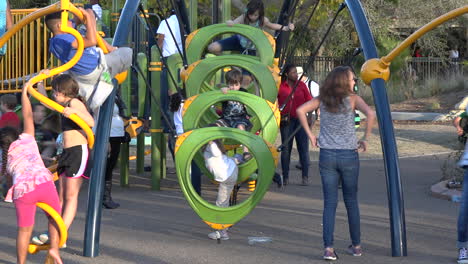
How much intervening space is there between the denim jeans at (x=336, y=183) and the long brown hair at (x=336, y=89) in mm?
382

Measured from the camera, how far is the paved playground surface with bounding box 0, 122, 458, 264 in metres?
7.42

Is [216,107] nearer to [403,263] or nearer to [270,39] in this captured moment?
[270,39]

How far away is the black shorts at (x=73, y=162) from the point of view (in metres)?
6.98

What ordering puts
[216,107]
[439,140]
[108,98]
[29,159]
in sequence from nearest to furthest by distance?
[29,159] < [108,98] < [216,107] < [439,140]

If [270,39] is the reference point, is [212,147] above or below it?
below

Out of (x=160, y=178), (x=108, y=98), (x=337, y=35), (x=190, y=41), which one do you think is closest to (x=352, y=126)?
(x=108, y=98)

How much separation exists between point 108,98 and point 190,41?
10.1 feet

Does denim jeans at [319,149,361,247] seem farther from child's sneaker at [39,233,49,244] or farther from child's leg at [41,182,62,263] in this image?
child's sneaker at [39,233,49,244]

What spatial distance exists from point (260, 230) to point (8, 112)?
3390mm

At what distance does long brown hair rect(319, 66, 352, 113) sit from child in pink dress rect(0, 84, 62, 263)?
2.35 metres

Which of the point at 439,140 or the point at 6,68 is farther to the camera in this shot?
the point at 439,140

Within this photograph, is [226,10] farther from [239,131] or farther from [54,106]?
[54,106]

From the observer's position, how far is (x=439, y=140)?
17.2 meters

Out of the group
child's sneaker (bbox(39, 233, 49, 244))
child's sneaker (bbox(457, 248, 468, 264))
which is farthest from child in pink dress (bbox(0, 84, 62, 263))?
child's sneaker (bbox(457, 248, 468, 264))
